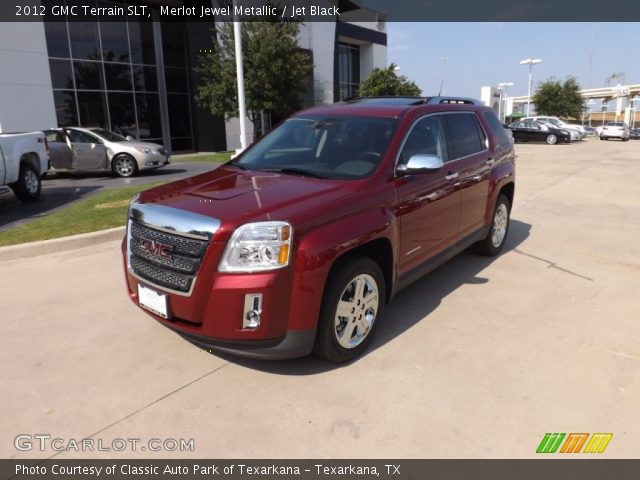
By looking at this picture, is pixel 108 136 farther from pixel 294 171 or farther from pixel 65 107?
pixel 294 171

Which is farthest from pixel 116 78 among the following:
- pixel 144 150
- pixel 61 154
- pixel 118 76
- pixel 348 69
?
pixel 348 69

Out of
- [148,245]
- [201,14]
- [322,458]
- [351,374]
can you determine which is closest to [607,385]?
[351,374]

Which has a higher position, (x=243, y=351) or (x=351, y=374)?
(x=243, y=351)

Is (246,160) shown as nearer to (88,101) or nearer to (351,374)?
(351,374)

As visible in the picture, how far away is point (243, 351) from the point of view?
10.2 feet

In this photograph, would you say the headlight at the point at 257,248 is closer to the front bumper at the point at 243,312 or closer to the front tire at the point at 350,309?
the front bumper at the point at 243,312

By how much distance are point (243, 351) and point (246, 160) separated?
6.63ft

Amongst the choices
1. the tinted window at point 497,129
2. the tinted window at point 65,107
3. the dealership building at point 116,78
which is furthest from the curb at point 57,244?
the tinted window at point 65,107

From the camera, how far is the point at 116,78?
2181 cm

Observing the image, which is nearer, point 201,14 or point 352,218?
point 352,218

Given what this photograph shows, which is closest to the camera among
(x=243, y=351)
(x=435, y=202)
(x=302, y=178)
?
(x=243, y=351)

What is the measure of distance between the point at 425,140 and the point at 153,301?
2650 mm
